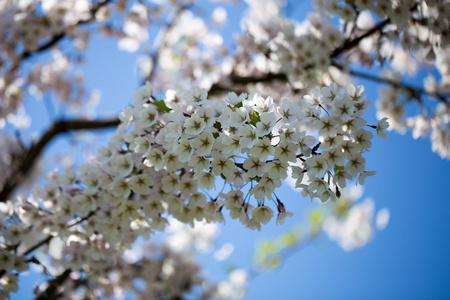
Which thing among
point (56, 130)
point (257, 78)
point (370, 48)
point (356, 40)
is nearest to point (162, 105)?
point (356, 40)

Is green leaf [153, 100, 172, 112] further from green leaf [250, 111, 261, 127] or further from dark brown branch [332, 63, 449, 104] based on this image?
dark brown branch [332, 63, 449, 104]

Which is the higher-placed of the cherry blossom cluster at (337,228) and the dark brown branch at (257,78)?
the dark brown branch at (257,78)

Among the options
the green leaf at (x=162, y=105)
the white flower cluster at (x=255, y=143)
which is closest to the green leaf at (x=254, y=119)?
the white flower cluster at (x=255, y=143)

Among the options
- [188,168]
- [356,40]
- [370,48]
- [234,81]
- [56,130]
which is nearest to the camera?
[188,168]

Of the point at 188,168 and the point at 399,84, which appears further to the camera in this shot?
the point at 399,84

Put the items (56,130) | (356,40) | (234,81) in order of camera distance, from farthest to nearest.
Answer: (56,130)
(234,81)
(356,40)

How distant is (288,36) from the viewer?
2613 millimetres

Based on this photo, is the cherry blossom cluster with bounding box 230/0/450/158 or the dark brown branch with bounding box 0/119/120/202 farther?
the dark brown branch with bounding box 0/119/120/202

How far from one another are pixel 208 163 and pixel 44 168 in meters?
4.89

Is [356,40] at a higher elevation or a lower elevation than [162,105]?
higher

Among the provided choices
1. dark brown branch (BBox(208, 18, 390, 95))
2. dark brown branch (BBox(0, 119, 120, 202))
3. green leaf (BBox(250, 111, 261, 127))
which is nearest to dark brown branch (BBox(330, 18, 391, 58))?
dark brown branch (BBox(208, 18, 390, 95))

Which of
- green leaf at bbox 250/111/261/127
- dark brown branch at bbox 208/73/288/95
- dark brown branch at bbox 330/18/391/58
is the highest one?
dark brown branch at bbox 330/18/391/58

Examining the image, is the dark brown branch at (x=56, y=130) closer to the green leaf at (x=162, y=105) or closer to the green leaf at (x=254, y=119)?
the green leaf at (x=162, y=105)

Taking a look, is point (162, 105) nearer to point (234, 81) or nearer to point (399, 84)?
point (234, 81)
